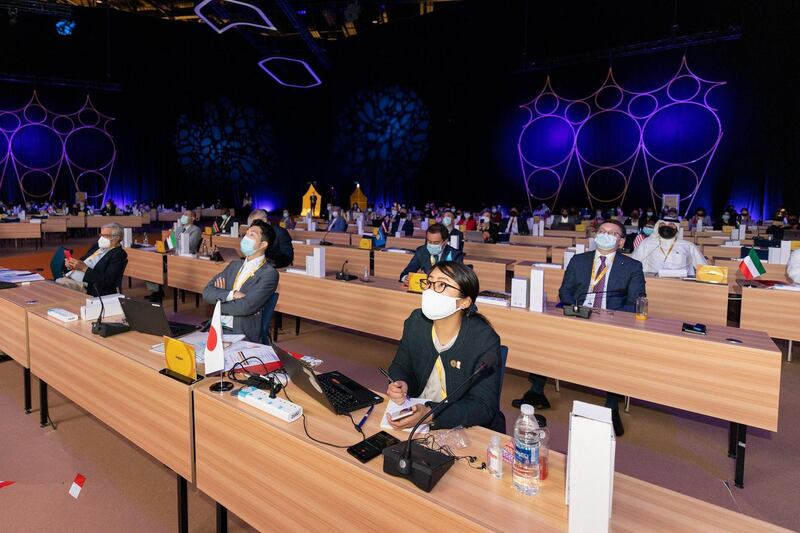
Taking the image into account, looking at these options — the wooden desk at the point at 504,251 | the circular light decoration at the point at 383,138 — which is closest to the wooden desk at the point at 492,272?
the wooden desk at the point at 504,251

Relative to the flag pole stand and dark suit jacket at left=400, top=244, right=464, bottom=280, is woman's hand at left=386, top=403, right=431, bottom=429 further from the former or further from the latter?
dark suit jacket at left=400, top=244, right=464, bottom=280

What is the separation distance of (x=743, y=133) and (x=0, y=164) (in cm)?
2003

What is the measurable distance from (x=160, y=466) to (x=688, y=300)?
167 inches

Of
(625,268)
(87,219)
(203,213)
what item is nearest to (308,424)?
(625,268)

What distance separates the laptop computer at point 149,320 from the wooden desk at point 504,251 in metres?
5.12

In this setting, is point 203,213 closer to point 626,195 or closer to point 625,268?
point 626,195

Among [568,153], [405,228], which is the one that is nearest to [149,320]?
[405,228]

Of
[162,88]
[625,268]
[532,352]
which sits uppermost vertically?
[162,88]

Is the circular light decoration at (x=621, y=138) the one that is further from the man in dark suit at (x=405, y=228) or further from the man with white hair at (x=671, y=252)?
the man with white hair at (x=671, y=252)

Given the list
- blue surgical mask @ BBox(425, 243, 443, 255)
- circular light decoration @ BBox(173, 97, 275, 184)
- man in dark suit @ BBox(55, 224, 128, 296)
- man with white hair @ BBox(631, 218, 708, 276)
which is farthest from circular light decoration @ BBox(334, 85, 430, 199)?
man in dark suit @ BBox(55, 224, 128, 296)

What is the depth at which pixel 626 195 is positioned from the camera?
13719 mm

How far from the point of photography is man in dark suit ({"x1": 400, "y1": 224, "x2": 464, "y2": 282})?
4387 mm

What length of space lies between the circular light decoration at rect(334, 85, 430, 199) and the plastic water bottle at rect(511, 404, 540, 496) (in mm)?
16318

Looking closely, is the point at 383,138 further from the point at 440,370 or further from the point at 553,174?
the point at 440,370
